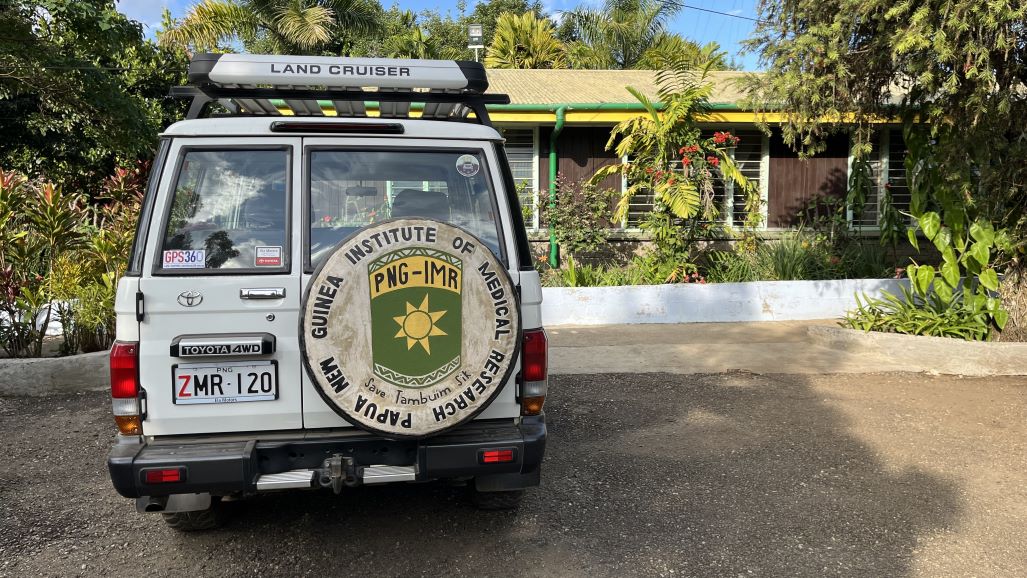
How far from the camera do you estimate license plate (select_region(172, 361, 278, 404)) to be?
300 centimetres

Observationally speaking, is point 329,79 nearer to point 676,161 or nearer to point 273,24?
point 676,161

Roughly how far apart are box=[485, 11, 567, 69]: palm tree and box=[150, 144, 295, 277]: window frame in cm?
2018

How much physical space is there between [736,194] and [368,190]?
369 inches

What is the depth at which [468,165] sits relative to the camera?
338 centimetres

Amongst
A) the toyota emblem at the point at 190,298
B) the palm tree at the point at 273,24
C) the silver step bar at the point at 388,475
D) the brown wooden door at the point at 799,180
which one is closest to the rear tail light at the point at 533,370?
the silver step bar at the point at 388,475

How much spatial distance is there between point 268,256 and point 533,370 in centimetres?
124

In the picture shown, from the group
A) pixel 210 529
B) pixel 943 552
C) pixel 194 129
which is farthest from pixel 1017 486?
pixel 194 129

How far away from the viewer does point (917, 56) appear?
602 cm

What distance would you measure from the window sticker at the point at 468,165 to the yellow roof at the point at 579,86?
25.0ft

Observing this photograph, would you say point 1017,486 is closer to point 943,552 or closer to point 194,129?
point 943,552

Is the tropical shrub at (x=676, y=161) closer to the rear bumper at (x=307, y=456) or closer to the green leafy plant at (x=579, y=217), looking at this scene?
the green leafy plant at (x=579, y=217)

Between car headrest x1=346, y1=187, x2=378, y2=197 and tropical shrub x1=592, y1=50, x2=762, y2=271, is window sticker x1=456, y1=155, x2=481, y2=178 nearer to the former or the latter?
car headrest x1=346, y1=187, x2=378, y2=197

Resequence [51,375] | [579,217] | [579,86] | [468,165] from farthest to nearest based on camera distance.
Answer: [579,86]
[579,217]
[51,375]
[468,165]

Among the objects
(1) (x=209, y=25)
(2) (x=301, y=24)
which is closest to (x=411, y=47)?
(2) (x=301, y=24)
